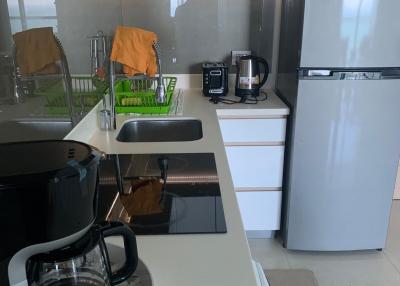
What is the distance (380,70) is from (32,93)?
1.76m

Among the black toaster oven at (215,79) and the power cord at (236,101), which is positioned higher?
the black toaster oven at (215,79)

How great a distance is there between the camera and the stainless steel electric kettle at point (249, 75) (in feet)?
8.13

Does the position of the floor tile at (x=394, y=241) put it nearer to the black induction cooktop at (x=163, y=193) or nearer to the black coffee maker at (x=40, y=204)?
the black induction cooktop at (x=163, y=193)

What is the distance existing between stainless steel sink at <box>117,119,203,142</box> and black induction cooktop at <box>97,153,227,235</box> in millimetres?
596

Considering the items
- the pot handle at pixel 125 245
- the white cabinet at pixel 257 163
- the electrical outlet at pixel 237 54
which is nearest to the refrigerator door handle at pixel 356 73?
the white cabinet at pixel 257 163

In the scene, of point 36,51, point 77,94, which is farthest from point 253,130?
point 36,51

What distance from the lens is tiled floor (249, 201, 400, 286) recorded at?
221 centimetres

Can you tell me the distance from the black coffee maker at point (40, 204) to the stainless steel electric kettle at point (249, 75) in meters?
1.96

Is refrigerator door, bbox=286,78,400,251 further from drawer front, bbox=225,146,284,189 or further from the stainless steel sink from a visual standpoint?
the stainless steel sink

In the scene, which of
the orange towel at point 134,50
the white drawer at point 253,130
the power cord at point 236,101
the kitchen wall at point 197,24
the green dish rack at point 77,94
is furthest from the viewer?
the kitchen wall at point 197,24

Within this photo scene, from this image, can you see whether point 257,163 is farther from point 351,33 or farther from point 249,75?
point 351,33

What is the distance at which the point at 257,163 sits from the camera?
2400 mm

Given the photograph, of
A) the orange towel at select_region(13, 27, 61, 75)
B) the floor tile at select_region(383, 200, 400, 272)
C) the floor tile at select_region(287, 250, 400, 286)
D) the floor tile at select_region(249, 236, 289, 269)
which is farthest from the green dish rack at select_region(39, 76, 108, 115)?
the floor tile at select_region(383, 200, 400, 272)

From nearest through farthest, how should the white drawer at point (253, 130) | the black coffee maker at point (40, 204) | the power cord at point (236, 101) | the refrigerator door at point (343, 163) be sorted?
the black coffee maker at point (40, 204), the refrigerator door at point (343, 163), the white drawer at point (253, 130), the power cord at point (236, 101)
